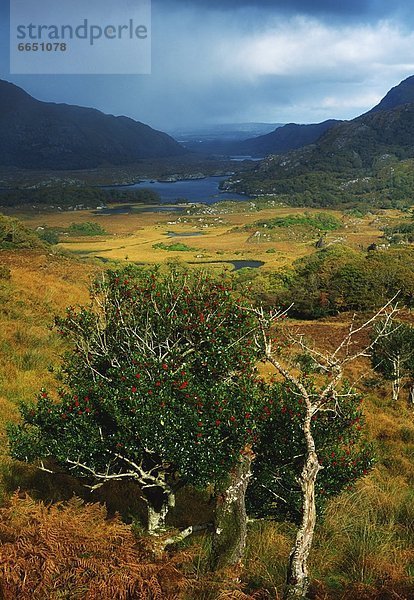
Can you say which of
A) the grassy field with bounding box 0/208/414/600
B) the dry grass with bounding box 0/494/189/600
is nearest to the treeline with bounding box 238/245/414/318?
the grassy field with bounding box 0/208/414/600

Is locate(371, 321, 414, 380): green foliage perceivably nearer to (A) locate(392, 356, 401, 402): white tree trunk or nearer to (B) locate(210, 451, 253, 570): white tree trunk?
(A) locate(392, 356, 401, 402): white tree trunk

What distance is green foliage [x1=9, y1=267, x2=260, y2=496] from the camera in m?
6.92

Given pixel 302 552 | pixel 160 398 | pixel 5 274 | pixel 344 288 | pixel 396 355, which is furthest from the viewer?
pixel 344 288

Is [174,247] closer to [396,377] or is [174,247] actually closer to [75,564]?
[396,377]

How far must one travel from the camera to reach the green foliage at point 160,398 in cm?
692

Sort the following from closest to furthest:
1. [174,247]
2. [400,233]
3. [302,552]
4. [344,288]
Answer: [302,552] → [344,288] → [174,247] → [400,233]

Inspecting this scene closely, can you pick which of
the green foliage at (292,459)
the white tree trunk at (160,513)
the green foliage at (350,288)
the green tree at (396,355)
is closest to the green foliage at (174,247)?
the green foliage at (350,288)

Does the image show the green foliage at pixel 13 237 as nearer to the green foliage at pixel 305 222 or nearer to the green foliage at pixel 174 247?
the green foliage at pixel 174 247

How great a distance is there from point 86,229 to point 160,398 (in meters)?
153

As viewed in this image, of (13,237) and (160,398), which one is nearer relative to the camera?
(160,398)

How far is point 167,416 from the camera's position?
6.96m

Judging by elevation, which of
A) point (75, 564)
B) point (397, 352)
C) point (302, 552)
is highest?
point (75, 564)

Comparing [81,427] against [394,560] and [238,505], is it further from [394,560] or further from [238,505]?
[394,560]

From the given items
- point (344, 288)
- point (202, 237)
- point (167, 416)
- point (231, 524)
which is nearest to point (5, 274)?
point (167, 416)
